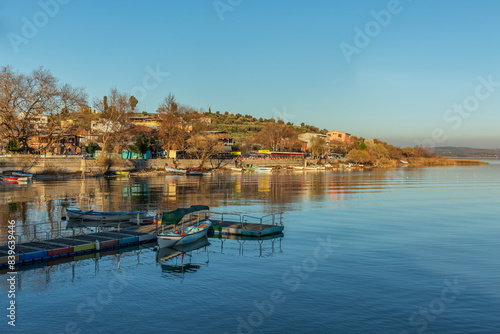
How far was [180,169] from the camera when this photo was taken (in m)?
113

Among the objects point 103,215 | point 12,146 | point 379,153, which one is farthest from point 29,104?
point 379,153

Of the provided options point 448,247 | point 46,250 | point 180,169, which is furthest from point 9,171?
point 448,247

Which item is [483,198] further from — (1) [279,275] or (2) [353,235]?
(1) [279,275]

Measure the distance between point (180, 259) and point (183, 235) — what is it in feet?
8.52

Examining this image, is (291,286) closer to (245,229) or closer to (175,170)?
(245,229)

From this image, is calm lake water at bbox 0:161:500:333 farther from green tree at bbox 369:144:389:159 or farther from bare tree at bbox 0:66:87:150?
green tree at bbox 369:144:389:159

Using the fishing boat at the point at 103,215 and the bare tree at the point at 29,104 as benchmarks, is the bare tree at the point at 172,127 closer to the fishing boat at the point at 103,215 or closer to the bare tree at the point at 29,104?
the bare tree at the point at 29,104

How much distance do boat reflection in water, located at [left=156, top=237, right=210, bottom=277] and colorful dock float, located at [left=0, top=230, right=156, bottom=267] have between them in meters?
2.66

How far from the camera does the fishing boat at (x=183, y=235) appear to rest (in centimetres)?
2844

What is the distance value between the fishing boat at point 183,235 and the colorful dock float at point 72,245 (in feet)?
7.97

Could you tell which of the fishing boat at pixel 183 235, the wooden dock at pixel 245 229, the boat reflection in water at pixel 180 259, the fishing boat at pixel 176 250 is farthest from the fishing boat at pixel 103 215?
the boat reflection in water at pixel 180 259

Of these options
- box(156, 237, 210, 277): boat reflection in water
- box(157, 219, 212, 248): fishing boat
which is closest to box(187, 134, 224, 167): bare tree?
box(157, 219, 212, 248): fishing boat

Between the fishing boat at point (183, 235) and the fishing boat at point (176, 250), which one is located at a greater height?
the fishing boat at point (183, 235)

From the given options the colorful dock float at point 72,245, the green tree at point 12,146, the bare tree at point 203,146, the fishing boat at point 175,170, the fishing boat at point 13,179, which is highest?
the bare tree at point 203,146
